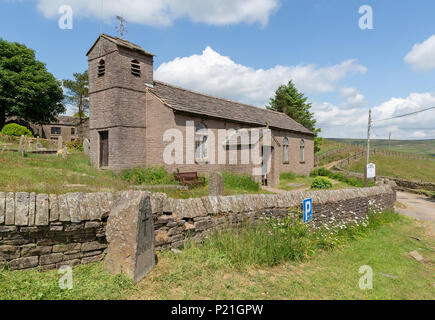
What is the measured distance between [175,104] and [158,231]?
11.3 m

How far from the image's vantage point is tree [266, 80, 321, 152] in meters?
36.6

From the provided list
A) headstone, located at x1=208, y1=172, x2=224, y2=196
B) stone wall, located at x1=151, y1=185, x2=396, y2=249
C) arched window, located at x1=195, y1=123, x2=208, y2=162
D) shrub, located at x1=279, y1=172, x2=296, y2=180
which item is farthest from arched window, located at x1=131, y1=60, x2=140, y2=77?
shrub, located at x1=279, y1=172, x2=296, y2=180

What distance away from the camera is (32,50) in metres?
33.7

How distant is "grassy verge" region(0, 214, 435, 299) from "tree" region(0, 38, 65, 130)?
34.4 m

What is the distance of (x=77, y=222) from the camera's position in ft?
14.7

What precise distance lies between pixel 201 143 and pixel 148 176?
15.3 ft

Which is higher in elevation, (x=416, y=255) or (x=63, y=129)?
(x=63, y=129)

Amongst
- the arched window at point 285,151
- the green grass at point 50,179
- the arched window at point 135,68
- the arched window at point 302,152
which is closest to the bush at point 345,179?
the arched window at point 302,152

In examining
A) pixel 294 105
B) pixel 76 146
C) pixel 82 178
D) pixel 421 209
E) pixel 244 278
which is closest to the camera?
pixel 244 278

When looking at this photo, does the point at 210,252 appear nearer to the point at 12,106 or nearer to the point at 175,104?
the point at 175,104

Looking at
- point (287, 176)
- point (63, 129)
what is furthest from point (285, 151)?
point (63, 129)

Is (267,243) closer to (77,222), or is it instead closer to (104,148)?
(77,222)

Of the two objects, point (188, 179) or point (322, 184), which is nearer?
point (188, 179)

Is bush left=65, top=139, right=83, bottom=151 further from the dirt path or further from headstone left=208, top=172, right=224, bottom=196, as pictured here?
the dirt path
